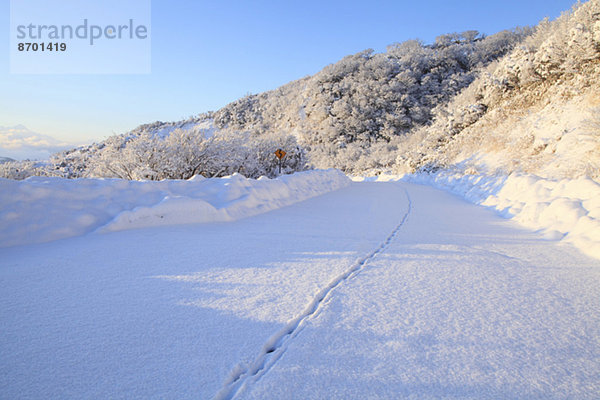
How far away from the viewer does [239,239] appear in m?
4.12

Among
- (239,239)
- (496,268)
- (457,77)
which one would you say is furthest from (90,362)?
(457,77)

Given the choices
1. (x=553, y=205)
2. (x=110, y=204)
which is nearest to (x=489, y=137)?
(x=553, y=205)

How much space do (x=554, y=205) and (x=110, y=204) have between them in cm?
694

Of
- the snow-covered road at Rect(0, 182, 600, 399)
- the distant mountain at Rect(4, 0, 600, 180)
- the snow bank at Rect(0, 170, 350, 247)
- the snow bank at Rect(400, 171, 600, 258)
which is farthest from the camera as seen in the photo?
the distant mountain at Rect(4, 0, 600, 180)

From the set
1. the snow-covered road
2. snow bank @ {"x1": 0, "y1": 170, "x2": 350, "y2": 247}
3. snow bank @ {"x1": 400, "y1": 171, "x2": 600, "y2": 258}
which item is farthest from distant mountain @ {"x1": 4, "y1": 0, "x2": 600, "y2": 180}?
the snow-covered road

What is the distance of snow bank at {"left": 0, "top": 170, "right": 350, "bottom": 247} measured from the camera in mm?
3656

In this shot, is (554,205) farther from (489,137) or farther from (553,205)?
(489,137)

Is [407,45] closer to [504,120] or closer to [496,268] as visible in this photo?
[504,120]

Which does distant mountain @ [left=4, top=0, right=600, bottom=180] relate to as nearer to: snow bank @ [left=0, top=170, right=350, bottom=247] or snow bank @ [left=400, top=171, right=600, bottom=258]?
snow bank @ [left=400, top=171, right=600, bottom=258]

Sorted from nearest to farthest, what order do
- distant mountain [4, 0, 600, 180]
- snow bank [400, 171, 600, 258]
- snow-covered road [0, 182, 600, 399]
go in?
snow-covered road [0, 182, 600, 399]
snow bank [400, 171, 600, 258]
distant mountain [4, 0, 600, 180]

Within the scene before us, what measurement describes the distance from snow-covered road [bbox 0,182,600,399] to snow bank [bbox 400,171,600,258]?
497mm

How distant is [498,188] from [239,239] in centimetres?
766

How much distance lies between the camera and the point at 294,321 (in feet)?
6.69

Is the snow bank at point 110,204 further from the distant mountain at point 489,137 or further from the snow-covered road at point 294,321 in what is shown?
the distant mountain at point 489,137
